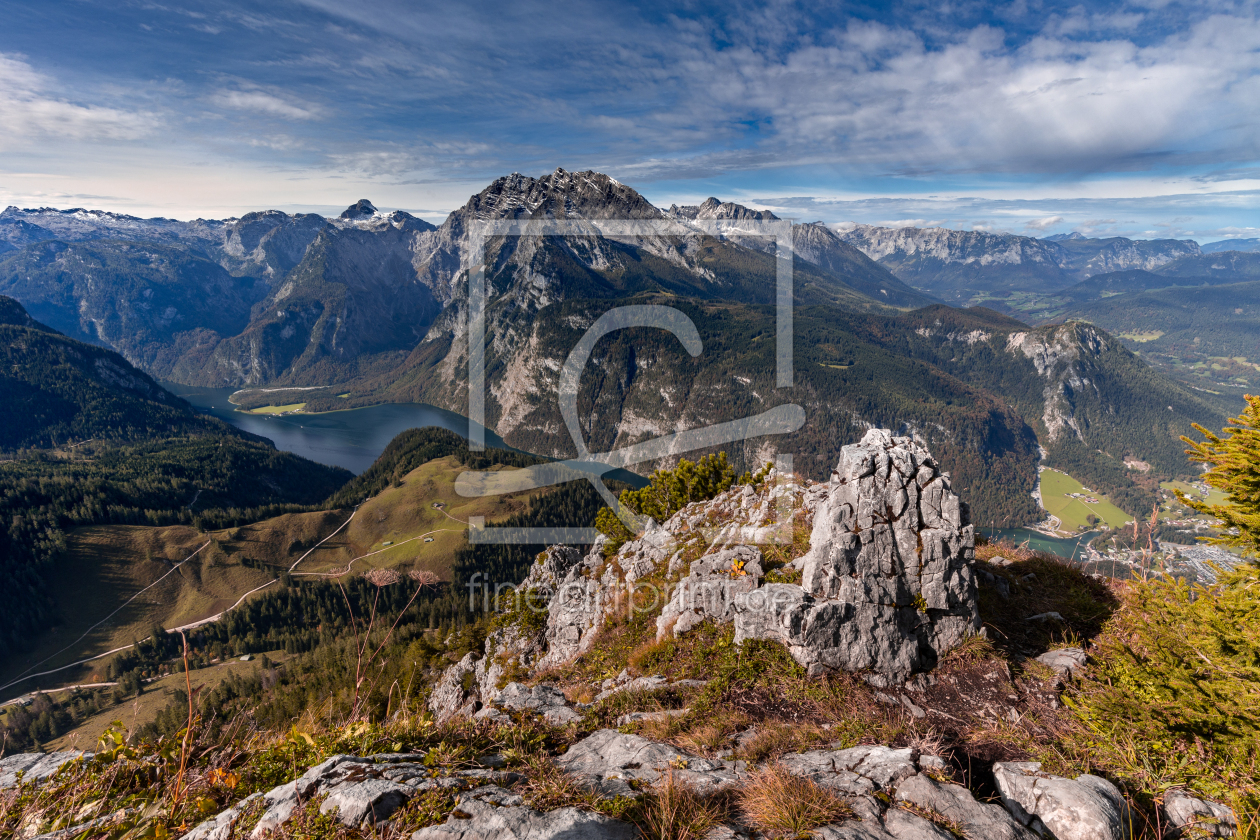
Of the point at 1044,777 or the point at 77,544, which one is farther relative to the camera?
the point at 77,544

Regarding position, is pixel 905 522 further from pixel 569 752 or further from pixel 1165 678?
pixel 569 752

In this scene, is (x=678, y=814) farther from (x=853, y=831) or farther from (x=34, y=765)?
(x=34, y=765)

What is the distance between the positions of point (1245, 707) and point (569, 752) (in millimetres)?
10965

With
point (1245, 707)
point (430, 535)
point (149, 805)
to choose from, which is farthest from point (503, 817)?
point (430, 535)

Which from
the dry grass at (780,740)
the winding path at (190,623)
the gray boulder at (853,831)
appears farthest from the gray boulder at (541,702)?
the winding path at (190,623)

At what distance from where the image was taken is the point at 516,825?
18.8 feet

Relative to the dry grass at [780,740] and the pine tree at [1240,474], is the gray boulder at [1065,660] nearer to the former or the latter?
the pine tree at [1240,474]

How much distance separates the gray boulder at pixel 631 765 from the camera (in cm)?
733

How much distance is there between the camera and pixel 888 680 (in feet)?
40.0

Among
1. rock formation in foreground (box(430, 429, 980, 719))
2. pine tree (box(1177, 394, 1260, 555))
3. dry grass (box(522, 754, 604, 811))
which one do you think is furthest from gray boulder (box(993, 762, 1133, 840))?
dry grass (box(522, 754, 604, 811))

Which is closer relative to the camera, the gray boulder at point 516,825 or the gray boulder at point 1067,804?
the gray boulder at point 516,825

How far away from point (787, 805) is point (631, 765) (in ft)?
9.70

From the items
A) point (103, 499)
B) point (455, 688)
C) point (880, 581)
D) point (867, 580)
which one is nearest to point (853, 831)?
point (867, 580)

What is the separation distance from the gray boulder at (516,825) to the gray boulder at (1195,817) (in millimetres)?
7749
